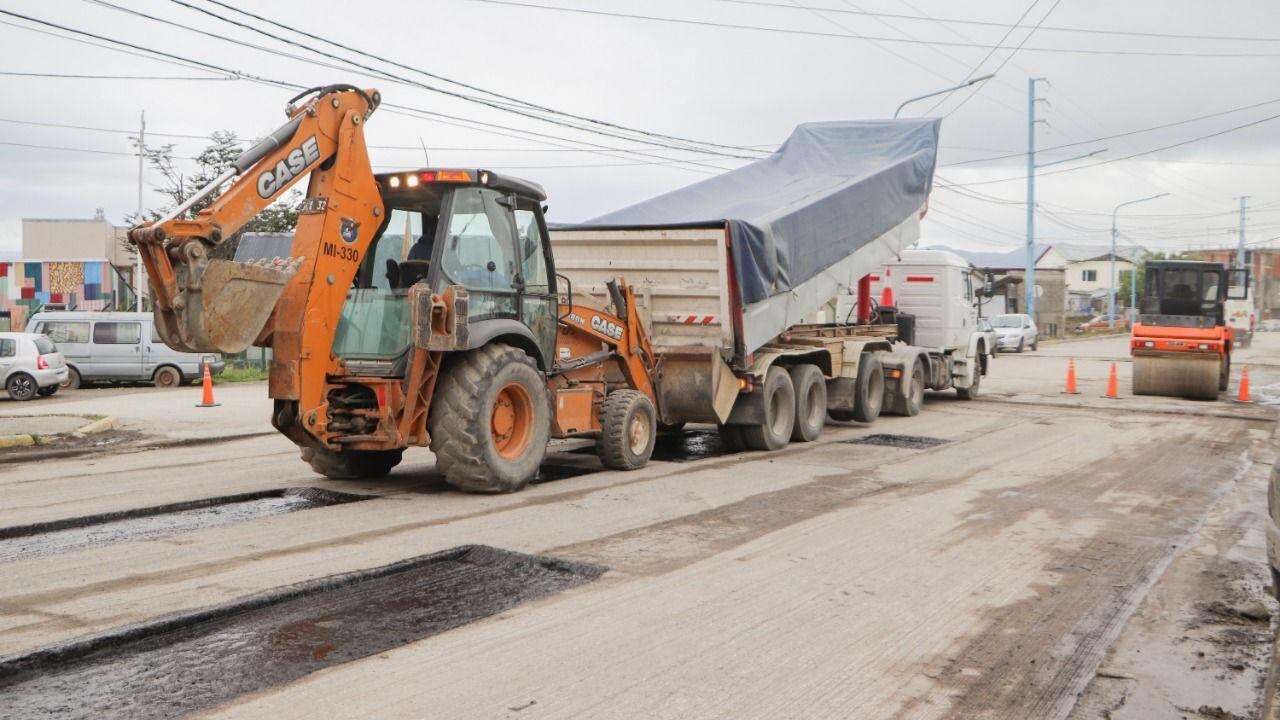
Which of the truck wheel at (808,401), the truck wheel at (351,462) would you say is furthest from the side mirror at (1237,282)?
the truck wheel at (351,462)

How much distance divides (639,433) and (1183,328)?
1493 cm

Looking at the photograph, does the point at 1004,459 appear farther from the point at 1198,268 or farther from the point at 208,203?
the point at 1198,268

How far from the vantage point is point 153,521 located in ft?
27.2

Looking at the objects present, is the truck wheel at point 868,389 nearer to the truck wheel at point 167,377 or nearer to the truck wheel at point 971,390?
the truck wheel at point 971,390

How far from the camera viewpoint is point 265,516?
8477 millimetres

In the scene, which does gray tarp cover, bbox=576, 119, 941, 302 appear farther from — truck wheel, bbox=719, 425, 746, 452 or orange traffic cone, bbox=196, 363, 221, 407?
orange traffic cone, bbox=196, 363, 221, 407

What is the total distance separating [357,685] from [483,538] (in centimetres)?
298

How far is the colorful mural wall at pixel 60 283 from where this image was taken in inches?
1832

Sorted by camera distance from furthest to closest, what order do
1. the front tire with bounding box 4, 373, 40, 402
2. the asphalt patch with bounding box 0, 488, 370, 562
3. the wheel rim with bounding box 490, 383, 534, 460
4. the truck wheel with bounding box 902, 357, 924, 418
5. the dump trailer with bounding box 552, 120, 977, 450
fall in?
the front tire with bounding box 4, 373, 40, 402 < the truck wheel with bounding box 902, 357, 924, 418 < the dump trailer with bounding box 552, 120, 977, 450 < the wheel rim with bounding box 490, 383, 534, 460 < the asphalt patch with bounding box 0, 488, 370, 562

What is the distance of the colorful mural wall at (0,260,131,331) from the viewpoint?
153 ft

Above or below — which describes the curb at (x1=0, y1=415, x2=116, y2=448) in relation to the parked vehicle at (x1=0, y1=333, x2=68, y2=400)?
below

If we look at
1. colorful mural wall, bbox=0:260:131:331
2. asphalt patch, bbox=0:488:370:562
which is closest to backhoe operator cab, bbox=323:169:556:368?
asphalt patch, bbox=0:488:370:562

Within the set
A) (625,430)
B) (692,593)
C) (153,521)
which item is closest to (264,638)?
(692,593)

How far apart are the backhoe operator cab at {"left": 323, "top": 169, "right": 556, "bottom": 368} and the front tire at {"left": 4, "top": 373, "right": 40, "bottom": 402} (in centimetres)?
1548
